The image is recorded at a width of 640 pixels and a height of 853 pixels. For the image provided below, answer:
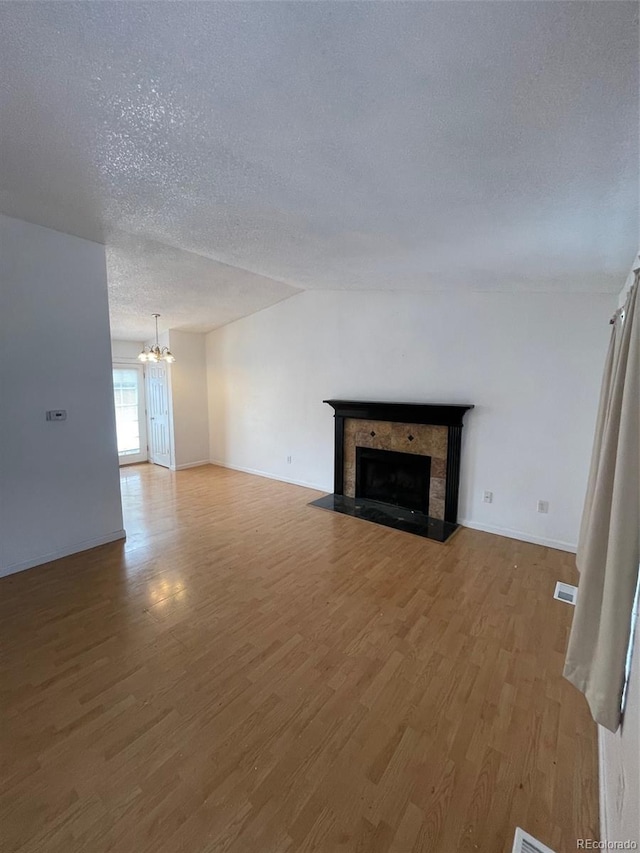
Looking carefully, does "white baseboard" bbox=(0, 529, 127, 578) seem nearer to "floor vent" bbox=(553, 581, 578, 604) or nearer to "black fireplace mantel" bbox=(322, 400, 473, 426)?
"black fireplace mantel" bbox=(322, 400, 473, 426)

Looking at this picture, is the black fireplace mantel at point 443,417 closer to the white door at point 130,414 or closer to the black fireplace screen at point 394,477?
the black fireplace screen at point 394,477

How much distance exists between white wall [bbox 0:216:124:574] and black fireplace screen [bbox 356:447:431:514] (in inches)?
114

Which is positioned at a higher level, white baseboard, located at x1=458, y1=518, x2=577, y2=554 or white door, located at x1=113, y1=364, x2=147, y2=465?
white door, located at x1=113, y1=364, x2=147, y2=465

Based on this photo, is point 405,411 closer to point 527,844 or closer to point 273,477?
point 273,477

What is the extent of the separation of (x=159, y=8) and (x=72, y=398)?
116 inches

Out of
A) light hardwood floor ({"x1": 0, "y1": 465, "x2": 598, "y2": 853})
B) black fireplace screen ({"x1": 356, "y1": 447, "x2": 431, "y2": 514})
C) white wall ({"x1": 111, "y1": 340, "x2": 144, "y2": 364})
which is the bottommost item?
light hardwood floor ({"x1": 0, "y1": 465, "x2": 598, "y2": 853})

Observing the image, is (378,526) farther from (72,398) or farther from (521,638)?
(72,398)

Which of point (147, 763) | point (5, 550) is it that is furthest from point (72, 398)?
point (147, 763)

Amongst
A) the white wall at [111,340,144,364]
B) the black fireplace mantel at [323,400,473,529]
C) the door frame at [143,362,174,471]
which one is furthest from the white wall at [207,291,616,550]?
the white wall at [111,340,144,364]

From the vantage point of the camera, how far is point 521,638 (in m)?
2.18

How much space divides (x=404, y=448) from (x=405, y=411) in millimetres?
464

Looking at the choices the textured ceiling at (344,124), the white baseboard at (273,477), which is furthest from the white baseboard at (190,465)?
the textured ceiling at (344,124)

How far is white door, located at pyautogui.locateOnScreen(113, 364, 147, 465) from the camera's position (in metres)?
6.51

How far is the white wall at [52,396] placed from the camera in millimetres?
2777
